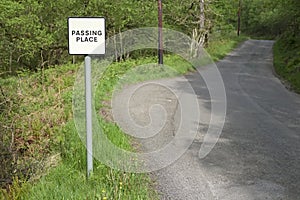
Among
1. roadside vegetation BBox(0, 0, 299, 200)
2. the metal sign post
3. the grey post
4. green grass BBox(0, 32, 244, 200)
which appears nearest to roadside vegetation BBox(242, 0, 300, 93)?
roadside vegetation BBox(0, 0, 299, 200)

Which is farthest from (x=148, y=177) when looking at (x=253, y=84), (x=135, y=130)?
(x=253, y=84)

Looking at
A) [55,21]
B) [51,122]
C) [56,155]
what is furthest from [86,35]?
[55,21]

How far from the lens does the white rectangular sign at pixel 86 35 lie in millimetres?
4199

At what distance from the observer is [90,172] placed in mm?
4629

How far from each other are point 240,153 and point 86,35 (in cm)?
316

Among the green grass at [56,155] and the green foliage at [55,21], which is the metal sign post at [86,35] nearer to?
the green grass at [56,155]

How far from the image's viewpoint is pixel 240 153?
19.7ft

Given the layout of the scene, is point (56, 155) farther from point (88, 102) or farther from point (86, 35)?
point (86, 35)

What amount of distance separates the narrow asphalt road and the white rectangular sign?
1853 millimetres

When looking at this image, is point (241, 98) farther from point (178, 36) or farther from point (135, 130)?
point (178, 36)

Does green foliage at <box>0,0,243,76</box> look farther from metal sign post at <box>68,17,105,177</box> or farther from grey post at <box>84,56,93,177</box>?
metal sign post at <box>68,17,105,177</box>

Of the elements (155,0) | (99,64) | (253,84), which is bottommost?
(253,84)

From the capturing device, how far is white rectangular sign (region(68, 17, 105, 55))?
4.20 m

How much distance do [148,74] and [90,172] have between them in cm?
1131
